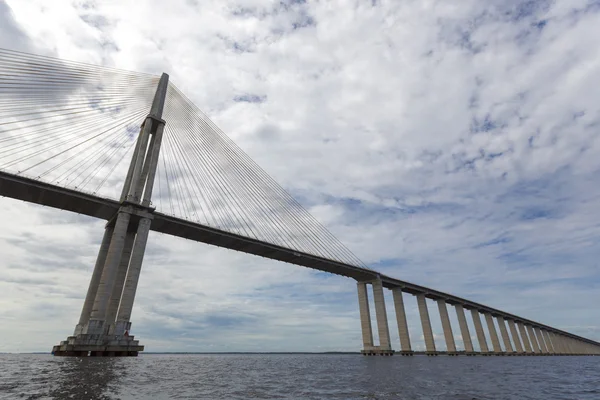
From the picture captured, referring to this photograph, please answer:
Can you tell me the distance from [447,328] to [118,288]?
2924 inches

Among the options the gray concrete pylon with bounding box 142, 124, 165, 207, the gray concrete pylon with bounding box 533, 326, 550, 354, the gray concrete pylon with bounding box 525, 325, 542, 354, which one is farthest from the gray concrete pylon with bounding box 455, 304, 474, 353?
the gray concrete pylon with bounding box 142, 124, 165, 207

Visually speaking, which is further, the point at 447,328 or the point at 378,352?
the point at 447,328

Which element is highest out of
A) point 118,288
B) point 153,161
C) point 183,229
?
point 153,161

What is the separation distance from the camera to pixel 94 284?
3594cm

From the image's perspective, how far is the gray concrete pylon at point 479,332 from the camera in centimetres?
9006

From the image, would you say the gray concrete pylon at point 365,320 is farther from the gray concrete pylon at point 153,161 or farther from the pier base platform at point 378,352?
the gray concrete pylon at point 153,161

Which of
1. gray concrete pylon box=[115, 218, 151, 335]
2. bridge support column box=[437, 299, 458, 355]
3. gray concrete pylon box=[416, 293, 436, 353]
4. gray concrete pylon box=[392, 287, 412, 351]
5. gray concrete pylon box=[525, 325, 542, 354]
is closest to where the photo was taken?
gray concrete pylon box=[115, 218, 151, 335]

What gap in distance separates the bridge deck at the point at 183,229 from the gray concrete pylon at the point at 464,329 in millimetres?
14376

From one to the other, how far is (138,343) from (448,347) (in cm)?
7391

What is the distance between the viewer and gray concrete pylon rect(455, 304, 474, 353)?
84750mm

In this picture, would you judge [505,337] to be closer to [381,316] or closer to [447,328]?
[447,328]

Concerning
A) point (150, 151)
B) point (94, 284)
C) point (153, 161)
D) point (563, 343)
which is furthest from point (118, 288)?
point (563, 343)

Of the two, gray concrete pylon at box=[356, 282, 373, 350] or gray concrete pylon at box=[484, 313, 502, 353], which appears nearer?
gray concrete pylon at box=[356, 282, 373, 350]

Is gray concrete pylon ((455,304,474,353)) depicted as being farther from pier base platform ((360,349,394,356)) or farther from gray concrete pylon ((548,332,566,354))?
gray concrete pylon ((548,332,566,354))
